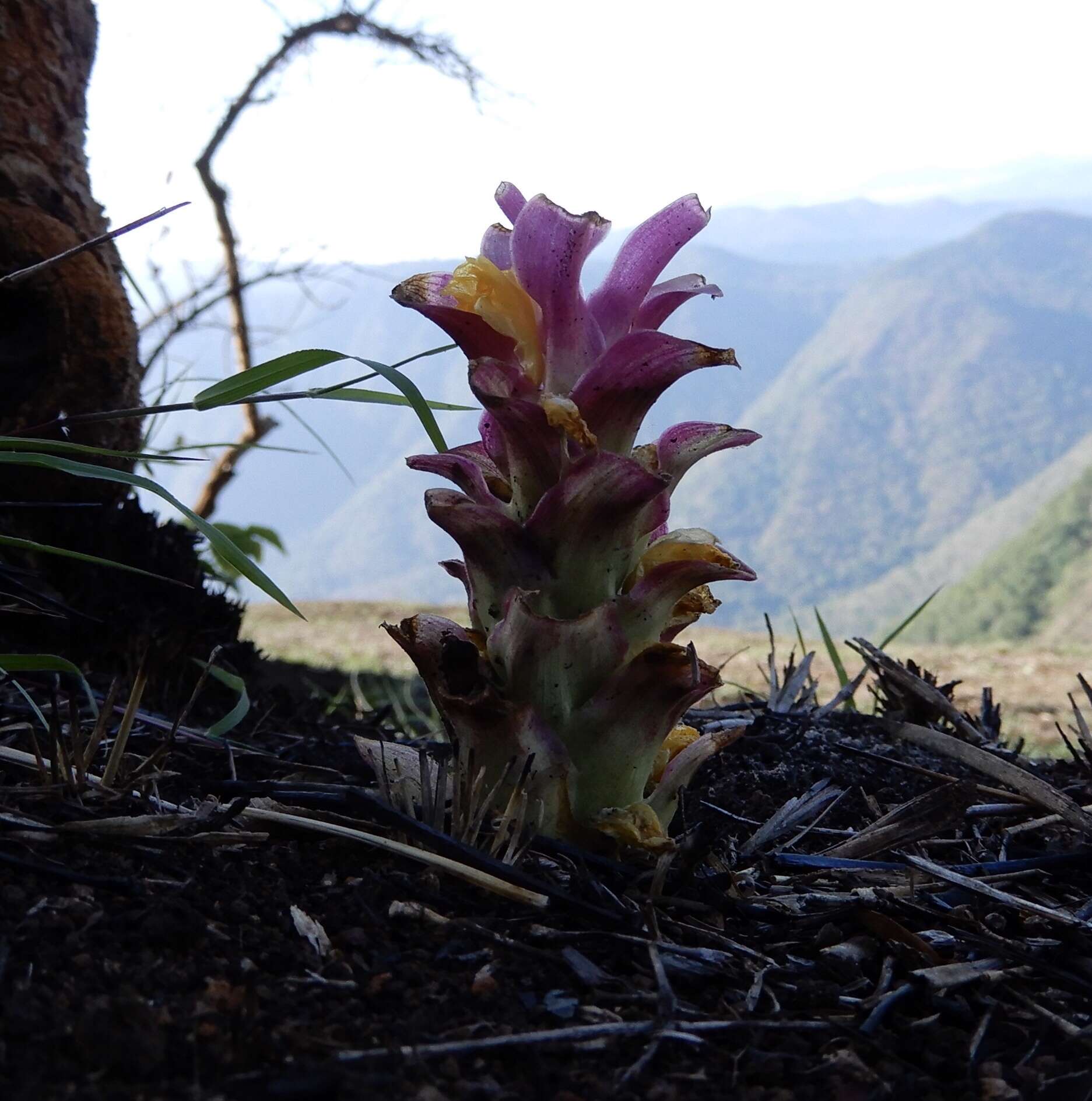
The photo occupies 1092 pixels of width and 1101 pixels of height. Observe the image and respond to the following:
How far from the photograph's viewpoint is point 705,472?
71500 mm

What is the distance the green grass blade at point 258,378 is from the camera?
1226mm

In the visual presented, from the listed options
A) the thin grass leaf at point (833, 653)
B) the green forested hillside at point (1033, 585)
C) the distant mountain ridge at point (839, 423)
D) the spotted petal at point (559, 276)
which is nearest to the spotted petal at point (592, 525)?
the spotted petal at point (559, 276)

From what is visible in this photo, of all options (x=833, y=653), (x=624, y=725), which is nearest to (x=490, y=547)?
(x=624, y=725)

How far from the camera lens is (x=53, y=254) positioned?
2.08 m

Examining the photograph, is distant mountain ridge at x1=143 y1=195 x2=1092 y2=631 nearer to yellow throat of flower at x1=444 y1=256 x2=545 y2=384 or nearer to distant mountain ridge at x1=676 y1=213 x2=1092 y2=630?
distant mountain ridge at x1=676 y1=213 x2=1092 y2=630

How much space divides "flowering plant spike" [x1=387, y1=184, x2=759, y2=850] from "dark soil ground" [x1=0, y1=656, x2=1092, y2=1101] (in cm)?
11

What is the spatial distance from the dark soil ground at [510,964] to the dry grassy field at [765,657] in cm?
304

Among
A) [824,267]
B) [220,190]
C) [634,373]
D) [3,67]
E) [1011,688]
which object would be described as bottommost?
[1011,688]

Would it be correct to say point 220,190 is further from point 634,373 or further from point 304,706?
point 634,373

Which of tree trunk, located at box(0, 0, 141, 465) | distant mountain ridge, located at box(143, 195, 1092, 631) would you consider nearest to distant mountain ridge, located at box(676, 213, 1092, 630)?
distant mountain ridge, located at box(143, 195, 1092, 631)

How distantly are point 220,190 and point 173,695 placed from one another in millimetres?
5729

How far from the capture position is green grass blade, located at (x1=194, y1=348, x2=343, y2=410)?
123 cm

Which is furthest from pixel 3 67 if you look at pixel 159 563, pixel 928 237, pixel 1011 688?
pixel 928 237

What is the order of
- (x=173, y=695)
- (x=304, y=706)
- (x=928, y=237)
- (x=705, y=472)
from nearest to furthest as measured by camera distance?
(x=173, y=695) → (x=304, y=706) → (x=705, y=472) → (x=928, y=237)
